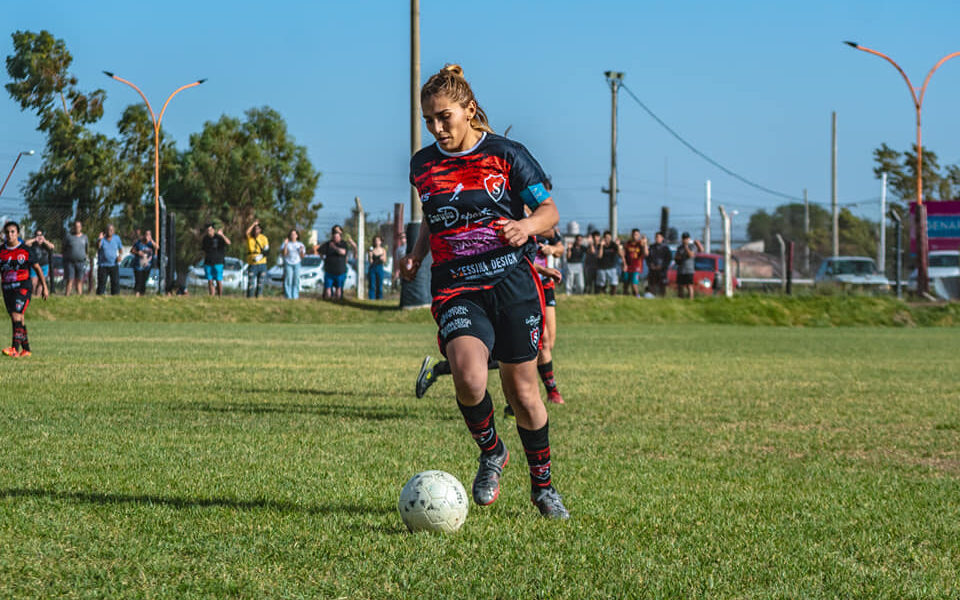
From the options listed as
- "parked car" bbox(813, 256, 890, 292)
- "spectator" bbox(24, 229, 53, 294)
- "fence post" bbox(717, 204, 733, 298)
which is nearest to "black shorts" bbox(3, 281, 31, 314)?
"spectator" bbox(24, 229, 53, 294)

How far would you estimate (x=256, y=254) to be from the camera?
27.2 metres

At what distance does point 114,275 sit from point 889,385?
18.5 m

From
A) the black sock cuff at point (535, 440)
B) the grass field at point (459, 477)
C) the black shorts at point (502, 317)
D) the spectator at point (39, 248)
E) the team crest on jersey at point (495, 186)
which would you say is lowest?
the grass field at point (459, 477)

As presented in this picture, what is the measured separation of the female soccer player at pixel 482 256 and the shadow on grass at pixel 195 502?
57 cm

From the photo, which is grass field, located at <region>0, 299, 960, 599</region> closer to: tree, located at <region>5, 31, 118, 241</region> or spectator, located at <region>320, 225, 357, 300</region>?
spectator, located at <region>320, 225, 357, 300</region>

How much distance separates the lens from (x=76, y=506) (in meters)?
5.29

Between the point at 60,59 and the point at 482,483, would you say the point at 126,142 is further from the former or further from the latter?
the point at 482,483

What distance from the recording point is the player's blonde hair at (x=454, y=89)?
210 inches

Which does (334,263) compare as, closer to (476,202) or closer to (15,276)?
(15,276)

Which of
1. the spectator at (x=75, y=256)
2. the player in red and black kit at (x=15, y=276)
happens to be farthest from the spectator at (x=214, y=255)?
the player in red and black kit at (x=15, y=276)

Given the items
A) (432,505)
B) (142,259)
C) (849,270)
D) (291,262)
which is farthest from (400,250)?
(432,505)

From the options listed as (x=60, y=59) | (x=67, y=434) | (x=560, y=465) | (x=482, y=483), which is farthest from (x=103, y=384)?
(x=60, y=59)

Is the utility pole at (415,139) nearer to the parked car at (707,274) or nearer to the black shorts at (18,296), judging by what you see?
the parked car at (707,274)

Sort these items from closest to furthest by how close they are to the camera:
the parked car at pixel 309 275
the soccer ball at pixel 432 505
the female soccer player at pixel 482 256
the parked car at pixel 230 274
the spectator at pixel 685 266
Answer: the soccer ball at pixel 432 505 < the female soccer player at pixel 482 256 < the spectator at pixel 685 266 < the parked car at pixel 230 274 < the parked car at pixel 309 275
